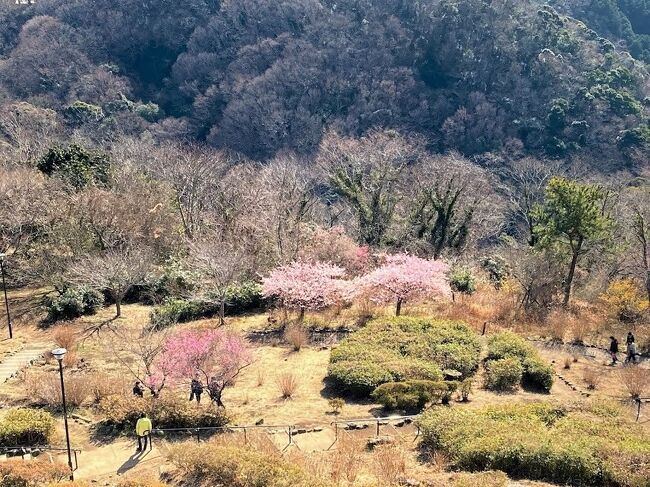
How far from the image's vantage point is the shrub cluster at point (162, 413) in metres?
16.2

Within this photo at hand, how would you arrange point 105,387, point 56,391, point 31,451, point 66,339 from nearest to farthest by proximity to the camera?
1. point 31,451
2. point 56,391
3. point 105,387
4. point 66,339

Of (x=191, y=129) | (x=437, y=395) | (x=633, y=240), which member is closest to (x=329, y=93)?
(x=191, y=129)

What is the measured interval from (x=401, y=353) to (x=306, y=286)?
5.99 m

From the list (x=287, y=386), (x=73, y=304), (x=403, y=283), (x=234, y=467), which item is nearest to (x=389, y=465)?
(x=234, y=467)

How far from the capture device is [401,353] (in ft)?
66.3

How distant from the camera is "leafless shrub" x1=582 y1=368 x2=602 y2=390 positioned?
19.2 metres

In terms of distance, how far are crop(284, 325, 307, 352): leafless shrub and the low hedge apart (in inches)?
360

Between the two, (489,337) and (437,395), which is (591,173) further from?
(437,395)

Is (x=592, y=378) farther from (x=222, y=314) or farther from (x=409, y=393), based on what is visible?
(x=222, y=314)

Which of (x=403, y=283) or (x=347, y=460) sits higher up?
(x=403, y=283)

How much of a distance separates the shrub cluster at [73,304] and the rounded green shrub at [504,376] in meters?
19.0

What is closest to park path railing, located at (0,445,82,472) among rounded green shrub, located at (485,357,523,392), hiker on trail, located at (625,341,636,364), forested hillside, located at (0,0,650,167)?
rounded green shrub, located at (485,357,523,392)

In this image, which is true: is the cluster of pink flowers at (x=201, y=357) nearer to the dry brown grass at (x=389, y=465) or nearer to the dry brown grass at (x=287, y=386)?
the dry brown grass at (x=287, y=386)

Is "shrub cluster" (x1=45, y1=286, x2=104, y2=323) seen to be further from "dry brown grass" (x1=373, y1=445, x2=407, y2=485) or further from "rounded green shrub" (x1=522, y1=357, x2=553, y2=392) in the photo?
"rounded green shrub" (x1=522, y1=357, x2=553, y2=392)
